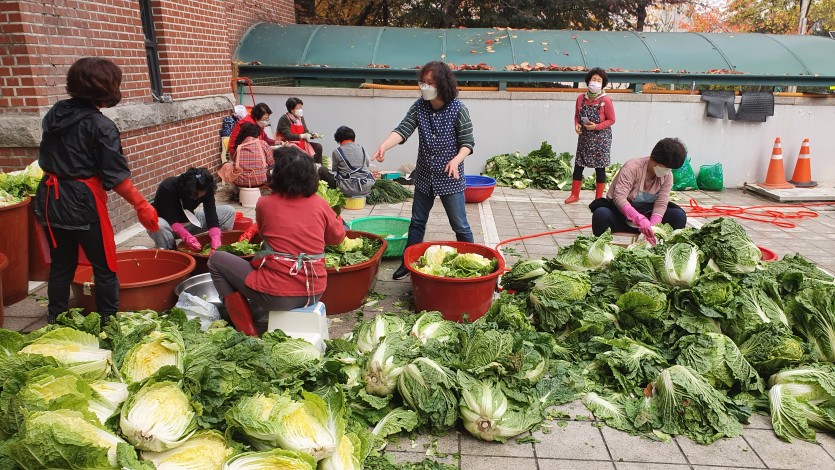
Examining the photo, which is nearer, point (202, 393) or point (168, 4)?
point (202, 393)

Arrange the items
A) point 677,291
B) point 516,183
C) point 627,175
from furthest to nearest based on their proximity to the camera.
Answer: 1. point 516,183
2. point 627,175
3. point 677,291

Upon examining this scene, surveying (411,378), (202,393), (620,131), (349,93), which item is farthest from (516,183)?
(202,393)

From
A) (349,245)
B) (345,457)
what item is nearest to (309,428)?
(345,457)

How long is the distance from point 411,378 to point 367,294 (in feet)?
6.06

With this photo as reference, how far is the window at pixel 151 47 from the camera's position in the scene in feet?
25.0

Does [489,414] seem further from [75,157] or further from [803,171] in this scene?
[803,171]

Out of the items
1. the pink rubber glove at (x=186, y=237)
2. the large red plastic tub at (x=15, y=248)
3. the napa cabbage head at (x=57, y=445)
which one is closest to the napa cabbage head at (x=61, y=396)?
the napa cabbage head at (x=57, y=445)

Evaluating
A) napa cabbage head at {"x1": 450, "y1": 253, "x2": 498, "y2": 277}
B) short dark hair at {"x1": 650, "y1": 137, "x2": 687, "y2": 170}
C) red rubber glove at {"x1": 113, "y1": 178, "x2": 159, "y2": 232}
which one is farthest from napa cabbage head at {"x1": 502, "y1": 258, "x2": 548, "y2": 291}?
red rubber glove at {"x1": 113, "y1": 178, "x2": 159, "y2": 232}

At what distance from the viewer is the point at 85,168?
11.8ft

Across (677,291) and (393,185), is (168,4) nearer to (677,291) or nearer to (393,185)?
(393,185)

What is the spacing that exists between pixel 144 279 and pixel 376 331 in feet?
7.08

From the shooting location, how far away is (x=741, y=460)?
3.05m

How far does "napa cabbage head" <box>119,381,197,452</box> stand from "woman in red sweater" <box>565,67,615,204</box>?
748 centimetres

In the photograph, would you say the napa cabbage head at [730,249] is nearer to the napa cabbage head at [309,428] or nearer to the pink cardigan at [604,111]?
the napa cabbage head at [309,428]
